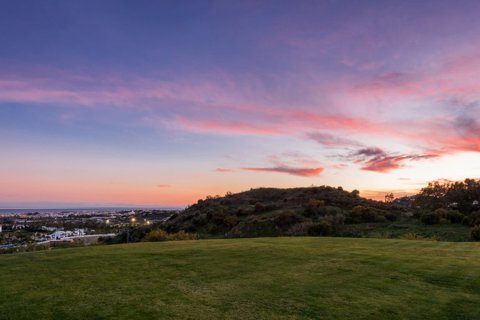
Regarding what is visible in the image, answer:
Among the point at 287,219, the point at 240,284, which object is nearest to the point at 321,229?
the point at 287,219

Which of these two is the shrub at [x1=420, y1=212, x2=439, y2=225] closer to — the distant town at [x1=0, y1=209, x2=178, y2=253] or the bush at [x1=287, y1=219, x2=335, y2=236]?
the bush at [x1=287, y1=219, x2=335, y2=236]

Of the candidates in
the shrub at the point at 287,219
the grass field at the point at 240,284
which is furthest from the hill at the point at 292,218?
the grass field at the point at 240,284

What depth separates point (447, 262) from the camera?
40.8ft

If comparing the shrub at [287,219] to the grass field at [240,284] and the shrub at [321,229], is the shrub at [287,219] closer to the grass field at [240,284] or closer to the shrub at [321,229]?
the shrub at [321,229]

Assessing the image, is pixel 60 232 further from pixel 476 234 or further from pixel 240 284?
pixel 240 284

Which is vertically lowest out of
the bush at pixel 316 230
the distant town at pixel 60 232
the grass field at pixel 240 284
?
the distant town at pixel 60 232

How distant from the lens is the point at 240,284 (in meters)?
9.13

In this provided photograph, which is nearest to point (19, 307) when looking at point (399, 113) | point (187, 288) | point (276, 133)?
point (187, 288)

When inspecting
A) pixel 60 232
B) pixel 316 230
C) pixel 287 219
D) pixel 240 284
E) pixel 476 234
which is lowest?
pixel 60 232

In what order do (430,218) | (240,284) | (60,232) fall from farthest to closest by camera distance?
(60,232)
(430,218)
(240,284)

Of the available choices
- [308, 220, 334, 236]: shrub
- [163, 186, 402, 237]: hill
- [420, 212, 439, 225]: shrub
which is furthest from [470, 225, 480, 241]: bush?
[308, 220, 334, 236]: shrub

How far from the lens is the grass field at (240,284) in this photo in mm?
7082

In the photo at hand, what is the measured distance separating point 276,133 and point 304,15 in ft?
54.7

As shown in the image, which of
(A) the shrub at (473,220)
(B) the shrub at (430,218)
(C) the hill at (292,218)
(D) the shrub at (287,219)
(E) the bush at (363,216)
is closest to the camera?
(A) the shrub at (473,220)
